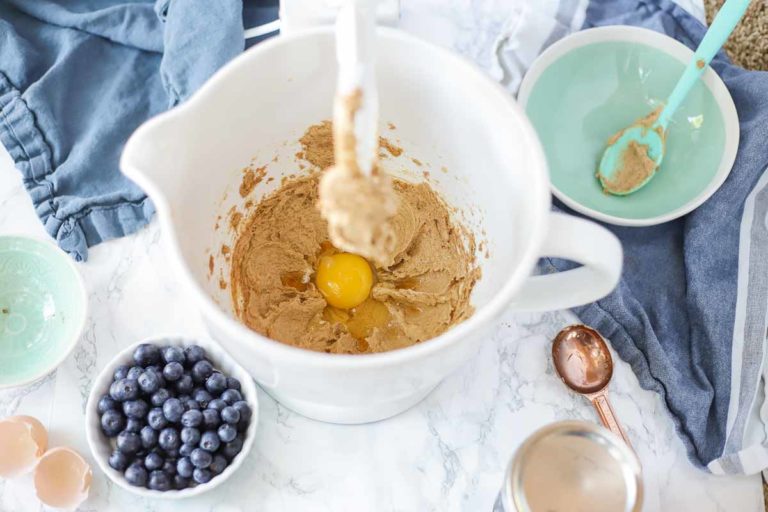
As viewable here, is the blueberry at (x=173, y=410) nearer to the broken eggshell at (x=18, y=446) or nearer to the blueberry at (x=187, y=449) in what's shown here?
the blueberry at (x=187, y=449)

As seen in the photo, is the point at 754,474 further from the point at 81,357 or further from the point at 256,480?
the point at 81,357

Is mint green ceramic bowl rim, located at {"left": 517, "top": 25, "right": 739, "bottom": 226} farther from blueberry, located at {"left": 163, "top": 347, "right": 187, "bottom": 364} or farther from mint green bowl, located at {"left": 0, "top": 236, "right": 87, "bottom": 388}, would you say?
mint green bowl, located at {"left": 0, "top": 236, "right": 87, "bottom": 388}

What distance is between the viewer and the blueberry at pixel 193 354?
0.93 metres

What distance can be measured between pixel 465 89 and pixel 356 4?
0.14 metres

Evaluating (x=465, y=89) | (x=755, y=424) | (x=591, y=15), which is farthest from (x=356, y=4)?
(x=755, y=424)

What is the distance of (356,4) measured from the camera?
2.37 ft

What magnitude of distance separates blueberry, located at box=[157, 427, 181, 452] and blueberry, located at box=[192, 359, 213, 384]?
6 centimetres

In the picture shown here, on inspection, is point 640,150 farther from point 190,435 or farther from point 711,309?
point 190,435

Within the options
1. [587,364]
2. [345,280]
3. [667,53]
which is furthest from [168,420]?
[667,53]

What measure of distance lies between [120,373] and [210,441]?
0.44ft

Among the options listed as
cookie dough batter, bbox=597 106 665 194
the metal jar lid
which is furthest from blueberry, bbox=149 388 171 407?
cookie dough batter, bbox=597 106 665 194

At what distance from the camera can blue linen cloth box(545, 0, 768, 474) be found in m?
0.99

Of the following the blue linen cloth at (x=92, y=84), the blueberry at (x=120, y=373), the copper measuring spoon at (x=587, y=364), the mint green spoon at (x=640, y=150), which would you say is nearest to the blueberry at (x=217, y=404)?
the blueberry at (x=120, y=373)

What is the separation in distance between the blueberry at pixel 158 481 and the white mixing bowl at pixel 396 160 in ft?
0.50
